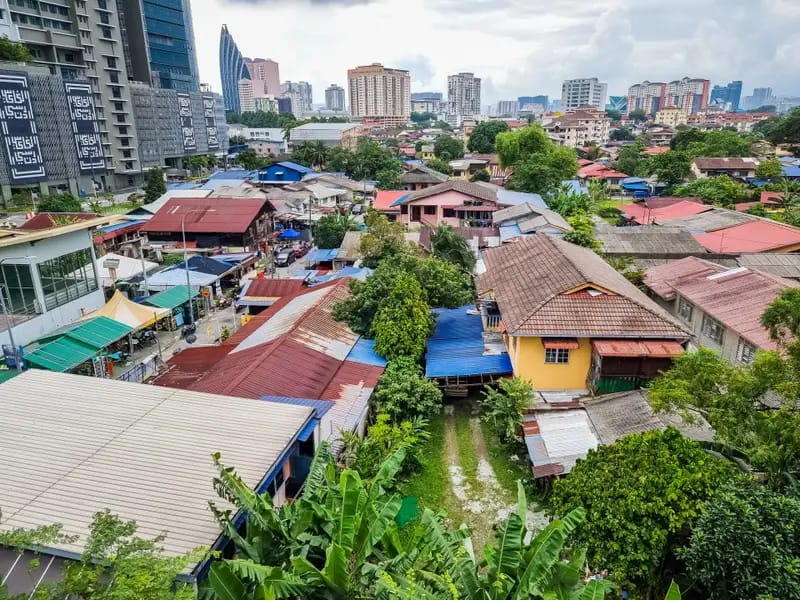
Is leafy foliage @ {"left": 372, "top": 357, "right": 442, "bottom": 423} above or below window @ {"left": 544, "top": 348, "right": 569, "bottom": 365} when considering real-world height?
below

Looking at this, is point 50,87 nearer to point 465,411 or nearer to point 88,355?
point 88,355

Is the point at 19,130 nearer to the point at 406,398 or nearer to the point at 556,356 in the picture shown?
the point at 406,398

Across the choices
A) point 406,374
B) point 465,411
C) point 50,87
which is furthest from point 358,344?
point 50,87

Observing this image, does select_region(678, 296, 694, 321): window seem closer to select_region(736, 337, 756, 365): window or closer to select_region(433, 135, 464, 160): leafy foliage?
select_region(736, 337, 756, 365): window

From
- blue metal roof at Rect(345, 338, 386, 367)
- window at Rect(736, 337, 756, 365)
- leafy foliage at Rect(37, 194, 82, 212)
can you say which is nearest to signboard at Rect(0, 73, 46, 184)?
leafy foliage at Rect(37, 194, 82, 212)

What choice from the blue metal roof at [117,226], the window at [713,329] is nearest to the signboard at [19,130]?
the blue metal roof at [117,226]
